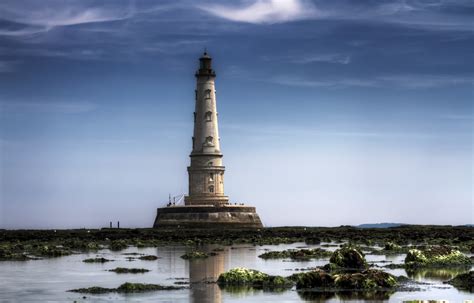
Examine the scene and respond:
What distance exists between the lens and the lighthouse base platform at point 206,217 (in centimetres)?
9044

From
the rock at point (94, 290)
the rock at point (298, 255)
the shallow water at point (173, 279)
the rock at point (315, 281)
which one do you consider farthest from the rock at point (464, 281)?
the rock at point (298, 255)

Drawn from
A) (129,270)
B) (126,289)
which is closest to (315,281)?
(126,289)

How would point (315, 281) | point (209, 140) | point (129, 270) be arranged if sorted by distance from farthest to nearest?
1. point (209, 140)
2. point (129, 270)
3. point (315, 281)

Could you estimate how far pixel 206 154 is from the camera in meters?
94.1

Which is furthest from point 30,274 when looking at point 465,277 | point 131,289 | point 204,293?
point 465,277

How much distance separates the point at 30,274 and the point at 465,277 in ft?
53.4

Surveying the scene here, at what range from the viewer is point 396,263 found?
3772 cm

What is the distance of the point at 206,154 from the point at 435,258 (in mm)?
59575

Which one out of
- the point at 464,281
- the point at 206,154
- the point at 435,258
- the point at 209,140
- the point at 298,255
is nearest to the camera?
the point at 464,281

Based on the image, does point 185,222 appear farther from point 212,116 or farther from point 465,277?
point 465,277

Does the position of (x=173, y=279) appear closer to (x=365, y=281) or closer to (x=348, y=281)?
(x=348, y=281)

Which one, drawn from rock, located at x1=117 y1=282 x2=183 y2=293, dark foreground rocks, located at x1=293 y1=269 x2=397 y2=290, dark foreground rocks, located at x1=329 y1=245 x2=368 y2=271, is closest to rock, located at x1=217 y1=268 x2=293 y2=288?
dark foreground rocks, located at x1=293 y1=269 x2=397 y2=290

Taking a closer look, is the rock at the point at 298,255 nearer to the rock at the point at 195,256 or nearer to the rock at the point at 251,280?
the rock at the point at 195,256

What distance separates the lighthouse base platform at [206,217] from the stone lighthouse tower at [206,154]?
2.87 meters
